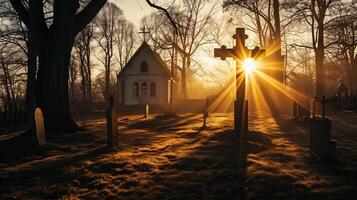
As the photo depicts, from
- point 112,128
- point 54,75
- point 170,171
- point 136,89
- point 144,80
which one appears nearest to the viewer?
point 170,171

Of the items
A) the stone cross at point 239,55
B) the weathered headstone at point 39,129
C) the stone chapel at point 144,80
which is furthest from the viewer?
the stone chapel at point 144,80

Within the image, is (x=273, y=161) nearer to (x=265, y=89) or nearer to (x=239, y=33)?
(x=239, y=33)

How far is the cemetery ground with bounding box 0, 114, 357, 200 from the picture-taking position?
4.56 meters

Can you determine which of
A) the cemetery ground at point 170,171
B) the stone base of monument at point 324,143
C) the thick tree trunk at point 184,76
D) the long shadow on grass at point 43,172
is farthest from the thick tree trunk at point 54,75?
the thick tree trunk at point 184,76

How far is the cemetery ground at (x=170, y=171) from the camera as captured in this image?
456cm

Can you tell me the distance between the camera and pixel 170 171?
5715 millimetres

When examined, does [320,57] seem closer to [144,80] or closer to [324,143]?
[144,80]

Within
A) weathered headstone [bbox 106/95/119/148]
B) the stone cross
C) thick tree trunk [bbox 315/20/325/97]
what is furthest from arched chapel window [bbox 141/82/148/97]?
weathered headstone [bbox 106/95/119/148]

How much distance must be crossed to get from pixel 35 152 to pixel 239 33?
780 centimetres

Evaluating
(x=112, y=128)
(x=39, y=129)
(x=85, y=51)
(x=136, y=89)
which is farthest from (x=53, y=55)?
(x=85, y=51)

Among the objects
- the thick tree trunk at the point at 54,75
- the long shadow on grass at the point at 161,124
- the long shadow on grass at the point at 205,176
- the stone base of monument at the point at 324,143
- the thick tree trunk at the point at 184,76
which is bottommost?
the long shadow on grass at the point at 205,176

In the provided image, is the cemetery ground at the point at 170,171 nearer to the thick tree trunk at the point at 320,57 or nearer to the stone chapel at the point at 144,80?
the thick tree trunk at the point at 320,57

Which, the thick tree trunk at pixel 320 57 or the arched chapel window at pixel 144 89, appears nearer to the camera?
the thick tree trunk at pixel 320 57

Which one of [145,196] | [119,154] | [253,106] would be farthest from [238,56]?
[253,106]
